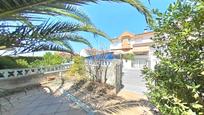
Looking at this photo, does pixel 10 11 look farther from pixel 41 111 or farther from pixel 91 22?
pixel 41 111

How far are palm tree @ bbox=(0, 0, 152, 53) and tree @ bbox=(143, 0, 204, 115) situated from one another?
0.61m

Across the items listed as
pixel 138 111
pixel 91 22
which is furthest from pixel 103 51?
pixel 91 22

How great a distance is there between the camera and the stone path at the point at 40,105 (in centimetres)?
1009

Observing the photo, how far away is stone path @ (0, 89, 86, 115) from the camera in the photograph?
1009cm

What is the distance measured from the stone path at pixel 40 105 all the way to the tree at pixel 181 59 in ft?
14.6

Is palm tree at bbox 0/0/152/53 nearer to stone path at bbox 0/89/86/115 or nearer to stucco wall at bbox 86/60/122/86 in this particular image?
stone path at bbox 0/89/86/115

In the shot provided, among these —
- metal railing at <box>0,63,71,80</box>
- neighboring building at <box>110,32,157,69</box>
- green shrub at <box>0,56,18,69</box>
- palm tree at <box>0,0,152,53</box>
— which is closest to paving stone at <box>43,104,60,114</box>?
green shrub at <box>0,56,18,69</box>

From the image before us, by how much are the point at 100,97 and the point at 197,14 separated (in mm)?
8080

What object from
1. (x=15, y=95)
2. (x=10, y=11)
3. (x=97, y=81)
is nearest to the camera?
(x=10, y=11)

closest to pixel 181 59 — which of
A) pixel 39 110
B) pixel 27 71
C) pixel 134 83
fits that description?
pixel 39 110

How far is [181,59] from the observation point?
556 cm

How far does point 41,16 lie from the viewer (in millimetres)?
4520

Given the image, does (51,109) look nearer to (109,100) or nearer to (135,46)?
(109,100)

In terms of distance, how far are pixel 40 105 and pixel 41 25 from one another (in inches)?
274
